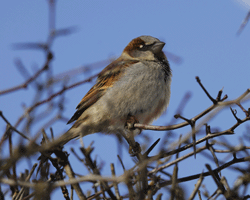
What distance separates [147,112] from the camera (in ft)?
12.5

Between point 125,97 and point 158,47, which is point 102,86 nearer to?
point 125,97

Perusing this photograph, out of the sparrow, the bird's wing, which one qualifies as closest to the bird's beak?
the sparrow

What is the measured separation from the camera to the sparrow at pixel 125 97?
12.2 feet

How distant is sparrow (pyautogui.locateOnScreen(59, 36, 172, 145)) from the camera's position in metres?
3.73

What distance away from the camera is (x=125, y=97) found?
12.3 ft

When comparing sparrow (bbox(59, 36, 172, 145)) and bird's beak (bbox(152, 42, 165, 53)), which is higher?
bird's beak (bbox(152, 42, 165, 53))

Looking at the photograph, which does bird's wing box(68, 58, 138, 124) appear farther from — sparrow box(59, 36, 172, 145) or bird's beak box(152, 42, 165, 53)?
bird's beak box(152, 42, 165, 53)

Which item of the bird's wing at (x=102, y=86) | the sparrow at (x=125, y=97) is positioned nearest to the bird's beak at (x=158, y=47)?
the sparrow at (x=125, y=97)

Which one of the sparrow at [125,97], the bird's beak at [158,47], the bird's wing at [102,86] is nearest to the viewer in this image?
the sparrow at [125,97]

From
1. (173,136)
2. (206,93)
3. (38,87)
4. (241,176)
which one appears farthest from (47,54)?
(241,176)

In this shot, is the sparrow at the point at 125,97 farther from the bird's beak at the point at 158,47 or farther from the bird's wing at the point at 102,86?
the bird's beak at the point at 158,47

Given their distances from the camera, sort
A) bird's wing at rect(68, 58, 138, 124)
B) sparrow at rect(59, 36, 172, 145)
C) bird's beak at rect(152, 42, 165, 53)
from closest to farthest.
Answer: sparrow at rect(59, 36, 172, 145) → bird's wing at rect(68, 58, 138, 124) → bird's beak at rect(152, 42, 165, 53)

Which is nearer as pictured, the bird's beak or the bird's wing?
the bird's wing

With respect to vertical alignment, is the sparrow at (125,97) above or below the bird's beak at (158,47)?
below
